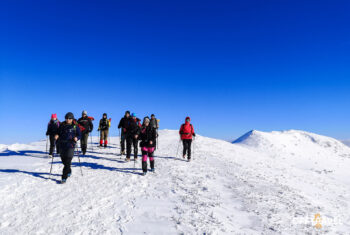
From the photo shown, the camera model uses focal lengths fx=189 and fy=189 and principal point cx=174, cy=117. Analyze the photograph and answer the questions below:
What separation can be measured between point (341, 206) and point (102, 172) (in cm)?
958

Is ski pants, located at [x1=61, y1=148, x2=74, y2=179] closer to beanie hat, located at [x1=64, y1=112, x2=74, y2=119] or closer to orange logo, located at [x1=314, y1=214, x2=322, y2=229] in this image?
beanie hat, located at [x1=64, y1=112, x2=74, y2=119]

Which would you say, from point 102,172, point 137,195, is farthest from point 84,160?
point 137,195

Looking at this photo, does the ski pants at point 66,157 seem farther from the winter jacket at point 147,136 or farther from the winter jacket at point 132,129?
the winter jacket at point 132,129

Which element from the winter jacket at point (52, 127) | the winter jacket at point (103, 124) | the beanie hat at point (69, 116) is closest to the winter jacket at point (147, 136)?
the beanie hat at point (69, 116)

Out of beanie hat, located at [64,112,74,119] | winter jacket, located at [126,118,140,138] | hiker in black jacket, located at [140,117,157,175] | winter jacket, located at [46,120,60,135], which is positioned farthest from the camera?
winter jacket, located at [46,120,60,135]

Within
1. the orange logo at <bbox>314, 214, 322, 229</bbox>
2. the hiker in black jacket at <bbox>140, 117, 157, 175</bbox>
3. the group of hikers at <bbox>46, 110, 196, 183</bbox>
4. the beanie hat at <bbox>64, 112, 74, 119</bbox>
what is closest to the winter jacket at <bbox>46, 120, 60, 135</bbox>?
the group of hikers at <bbox>46, 110, 196, 183</bbox>

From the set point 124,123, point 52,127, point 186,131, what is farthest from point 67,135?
A: point 186,131

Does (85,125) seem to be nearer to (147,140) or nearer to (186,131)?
(147,140)

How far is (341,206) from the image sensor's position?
272 inches

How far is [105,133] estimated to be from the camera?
1550 centimetres

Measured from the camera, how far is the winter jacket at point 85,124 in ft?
37.1

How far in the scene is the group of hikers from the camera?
7.12m

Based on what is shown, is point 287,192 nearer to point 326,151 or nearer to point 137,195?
point 137,195

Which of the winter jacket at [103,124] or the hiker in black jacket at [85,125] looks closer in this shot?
the hiker in black jacket at [85,125]
